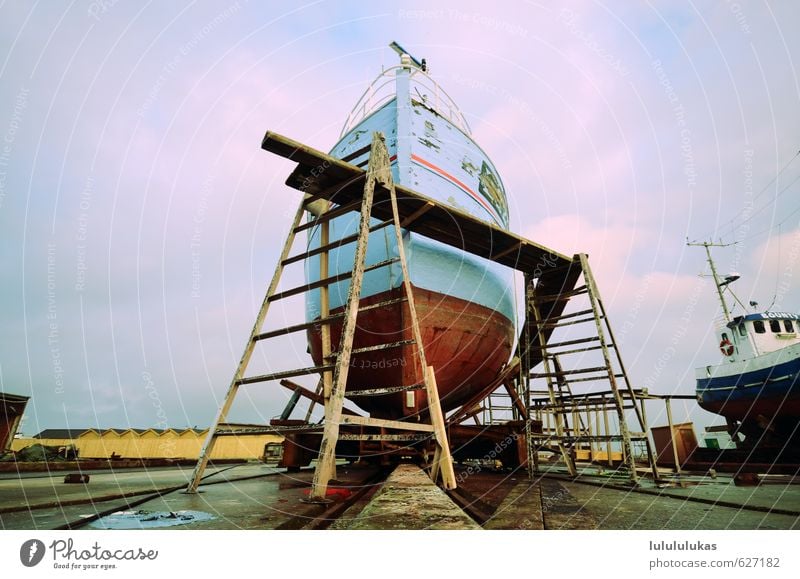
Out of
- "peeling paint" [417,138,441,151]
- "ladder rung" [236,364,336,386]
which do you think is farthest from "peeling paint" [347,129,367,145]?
"ladder rung" [236,364,336,386]

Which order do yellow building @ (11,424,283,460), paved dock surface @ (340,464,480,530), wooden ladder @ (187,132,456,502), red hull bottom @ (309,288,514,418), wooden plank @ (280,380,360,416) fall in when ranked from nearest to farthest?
paved dock surface @ (340,464,480,530) < wooden ladder @ (187,132,456,502) < red hull bottom @ (309,288,514,418) < wooden plank @ (280,380,360,416) < yellow building @ (11,424,283,460)

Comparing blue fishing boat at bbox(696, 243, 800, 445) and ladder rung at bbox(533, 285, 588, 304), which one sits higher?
ladder rung at bbox(533, 285, 588, 304)

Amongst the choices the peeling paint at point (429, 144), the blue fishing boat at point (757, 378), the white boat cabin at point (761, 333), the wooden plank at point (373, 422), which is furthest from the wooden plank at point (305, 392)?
the white boat cabin at point (761, 333)

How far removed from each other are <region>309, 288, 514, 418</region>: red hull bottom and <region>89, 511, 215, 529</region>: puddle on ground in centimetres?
290

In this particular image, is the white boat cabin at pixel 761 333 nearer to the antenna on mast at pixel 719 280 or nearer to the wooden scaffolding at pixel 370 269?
the antenna on mast at pixel 719 280

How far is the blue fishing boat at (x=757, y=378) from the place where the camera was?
34.1 feet

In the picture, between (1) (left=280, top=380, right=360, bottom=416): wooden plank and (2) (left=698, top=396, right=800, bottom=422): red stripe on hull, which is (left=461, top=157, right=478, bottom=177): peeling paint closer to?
(1) (left=280, top=380, right=360, bottom=416): wooden plank

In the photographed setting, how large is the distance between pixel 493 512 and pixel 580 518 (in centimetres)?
61

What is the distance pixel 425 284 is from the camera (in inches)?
223

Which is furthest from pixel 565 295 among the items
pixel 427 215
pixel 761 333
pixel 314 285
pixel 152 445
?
pixel 152 445

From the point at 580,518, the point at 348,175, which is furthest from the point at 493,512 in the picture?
the point at 348,175

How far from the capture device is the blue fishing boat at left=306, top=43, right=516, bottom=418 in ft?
17.8

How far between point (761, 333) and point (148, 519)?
18923 millimetres
